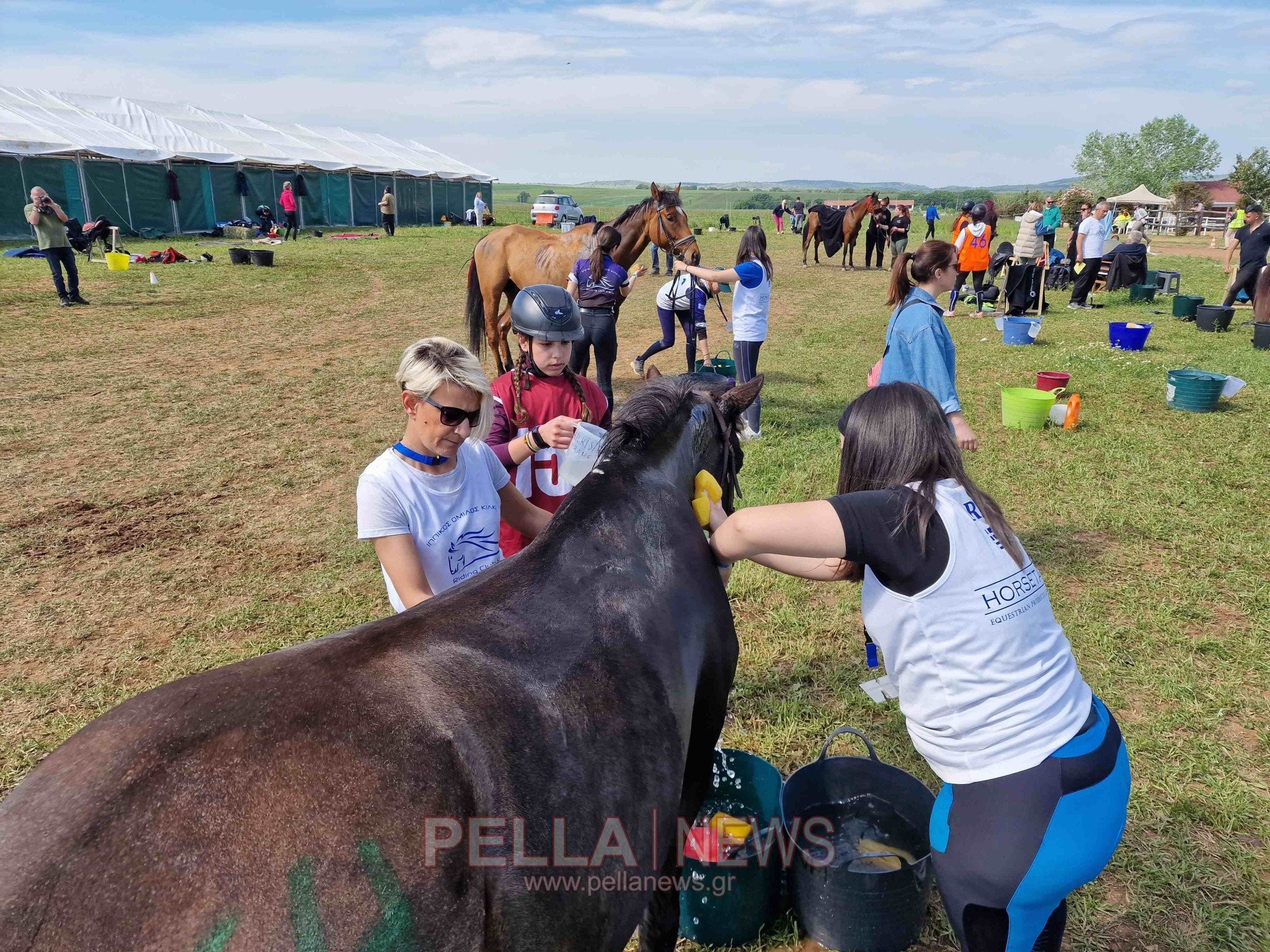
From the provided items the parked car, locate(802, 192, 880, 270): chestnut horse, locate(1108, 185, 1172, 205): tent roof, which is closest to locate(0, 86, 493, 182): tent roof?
the parked car

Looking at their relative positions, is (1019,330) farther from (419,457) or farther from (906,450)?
(419,457)

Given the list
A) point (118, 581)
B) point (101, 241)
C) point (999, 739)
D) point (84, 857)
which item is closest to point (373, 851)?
point (84, 857)

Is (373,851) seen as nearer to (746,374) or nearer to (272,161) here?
(746,374)

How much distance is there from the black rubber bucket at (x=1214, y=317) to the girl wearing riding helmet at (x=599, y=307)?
12010mm

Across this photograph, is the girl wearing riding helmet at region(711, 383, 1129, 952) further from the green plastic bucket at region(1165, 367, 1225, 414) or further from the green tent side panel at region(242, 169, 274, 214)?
the green tent side panel at region(242, 169, 274, 214)

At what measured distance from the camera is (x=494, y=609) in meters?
1.90

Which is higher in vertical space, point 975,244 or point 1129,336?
point 975,244

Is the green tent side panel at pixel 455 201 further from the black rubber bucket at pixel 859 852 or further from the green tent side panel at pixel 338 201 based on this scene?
the black rubber bucket at pixel 859 852

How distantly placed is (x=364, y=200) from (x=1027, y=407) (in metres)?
33.7

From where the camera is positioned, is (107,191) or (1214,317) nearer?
(1214,317)

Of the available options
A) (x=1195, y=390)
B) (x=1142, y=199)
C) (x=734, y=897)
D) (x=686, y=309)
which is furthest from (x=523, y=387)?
(x=1142, y=199)

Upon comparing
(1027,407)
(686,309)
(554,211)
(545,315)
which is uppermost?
(554,211)

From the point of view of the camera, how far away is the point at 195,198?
28.0m

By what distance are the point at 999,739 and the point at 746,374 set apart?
609 centimetres
